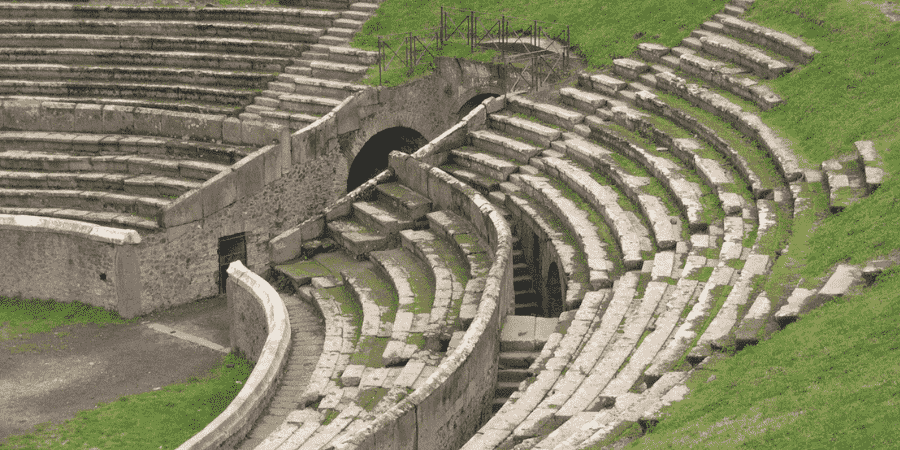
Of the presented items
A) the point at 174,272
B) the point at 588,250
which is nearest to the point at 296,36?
the point at 174,272

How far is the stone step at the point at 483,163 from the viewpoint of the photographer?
808 inches

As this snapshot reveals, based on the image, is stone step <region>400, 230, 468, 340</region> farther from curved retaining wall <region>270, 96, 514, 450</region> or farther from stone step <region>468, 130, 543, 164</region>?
stone step <region>468, 130, 543, 164</region>

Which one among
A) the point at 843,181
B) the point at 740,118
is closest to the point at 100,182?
the point at 740,118

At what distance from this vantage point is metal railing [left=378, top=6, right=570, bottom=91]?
2330cm

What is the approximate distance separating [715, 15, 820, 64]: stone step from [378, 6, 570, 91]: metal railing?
3.60 metres

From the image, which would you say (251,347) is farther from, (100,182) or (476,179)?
(100,182)

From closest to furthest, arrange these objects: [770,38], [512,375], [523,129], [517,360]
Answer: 1. [512,375]
2. [517,360]
3. [770,38]
4. [523,129]

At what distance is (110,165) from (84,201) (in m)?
1.07

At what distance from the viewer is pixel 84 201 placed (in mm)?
22203

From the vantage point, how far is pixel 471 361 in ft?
46.5

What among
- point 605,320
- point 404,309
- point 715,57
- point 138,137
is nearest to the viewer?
point 605,320

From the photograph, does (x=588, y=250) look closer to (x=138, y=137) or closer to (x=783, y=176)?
(x=783, y=176)

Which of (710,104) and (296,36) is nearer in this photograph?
(710,104)

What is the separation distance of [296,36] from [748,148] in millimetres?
11905
